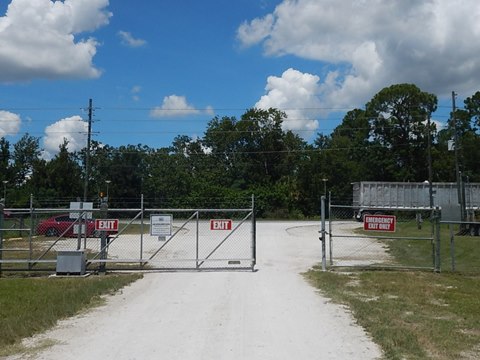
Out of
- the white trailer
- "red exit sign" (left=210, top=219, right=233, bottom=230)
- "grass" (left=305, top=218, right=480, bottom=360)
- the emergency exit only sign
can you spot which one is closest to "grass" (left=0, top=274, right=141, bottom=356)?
"red exit sign" (left=210, top=219, right=233, bottom=230)

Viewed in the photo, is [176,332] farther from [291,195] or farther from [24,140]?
[24,140]

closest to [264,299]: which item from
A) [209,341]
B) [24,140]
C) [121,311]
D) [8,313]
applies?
[121,311]

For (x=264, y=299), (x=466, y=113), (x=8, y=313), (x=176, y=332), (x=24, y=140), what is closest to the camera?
(x=176, y=332)

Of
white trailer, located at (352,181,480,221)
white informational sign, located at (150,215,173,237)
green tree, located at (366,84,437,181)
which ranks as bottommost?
white informational sign, located at (150,215,173,237)

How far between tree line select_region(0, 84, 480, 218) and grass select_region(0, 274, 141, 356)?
44.5 m

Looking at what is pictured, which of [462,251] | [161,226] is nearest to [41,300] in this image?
[161,226]

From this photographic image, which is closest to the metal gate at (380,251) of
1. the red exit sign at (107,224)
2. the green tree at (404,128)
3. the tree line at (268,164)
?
the red exit sign at (107,224)

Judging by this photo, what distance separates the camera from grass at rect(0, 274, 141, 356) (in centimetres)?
824

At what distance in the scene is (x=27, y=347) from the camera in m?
7.37

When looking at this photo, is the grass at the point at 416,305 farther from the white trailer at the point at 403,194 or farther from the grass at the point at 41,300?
the white trailer at the point at 403,194

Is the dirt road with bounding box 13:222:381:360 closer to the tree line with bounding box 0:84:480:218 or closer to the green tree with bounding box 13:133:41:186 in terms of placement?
the tree line with bounding box 0:84:480:218

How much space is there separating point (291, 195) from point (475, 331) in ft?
206

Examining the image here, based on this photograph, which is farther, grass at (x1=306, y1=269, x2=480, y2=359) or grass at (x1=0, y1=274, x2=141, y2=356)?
grass at (x1=0, y1=274, x2=141, y2=356)

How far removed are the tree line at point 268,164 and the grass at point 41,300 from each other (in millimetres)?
44455
